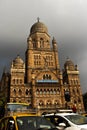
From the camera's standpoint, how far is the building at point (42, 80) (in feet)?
190

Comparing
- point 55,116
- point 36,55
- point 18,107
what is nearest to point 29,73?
point 36,55

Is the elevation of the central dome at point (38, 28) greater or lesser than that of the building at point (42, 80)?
greater

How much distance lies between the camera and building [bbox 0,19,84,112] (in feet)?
190

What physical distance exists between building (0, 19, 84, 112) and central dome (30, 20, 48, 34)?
1.47 metres

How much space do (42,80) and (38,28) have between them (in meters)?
22.2

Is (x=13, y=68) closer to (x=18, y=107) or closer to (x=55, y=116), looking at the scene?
(x=18, y=107)

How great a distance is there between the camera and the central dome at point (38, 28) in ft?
239

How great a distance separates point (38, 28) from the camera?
240 ft

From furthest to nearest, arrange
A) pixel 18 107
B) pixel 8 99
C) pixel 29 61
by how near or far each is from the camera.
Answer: pixel 29 61 < pixel 8 99 < pixel 18 107

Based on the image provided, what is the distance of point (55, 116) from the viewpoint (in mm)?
11375

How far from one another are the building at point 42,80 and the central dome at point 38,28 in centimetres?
147

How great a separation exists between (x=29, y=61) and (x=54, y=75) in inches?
361

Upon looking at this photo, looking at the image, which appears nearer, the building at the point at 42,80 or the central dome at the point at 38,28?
the building at the point at 42,80

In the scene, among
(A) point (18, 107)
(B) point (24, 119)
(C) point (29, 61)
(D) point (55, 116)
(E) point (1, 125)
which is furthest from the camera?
(C) point (29, 61)
